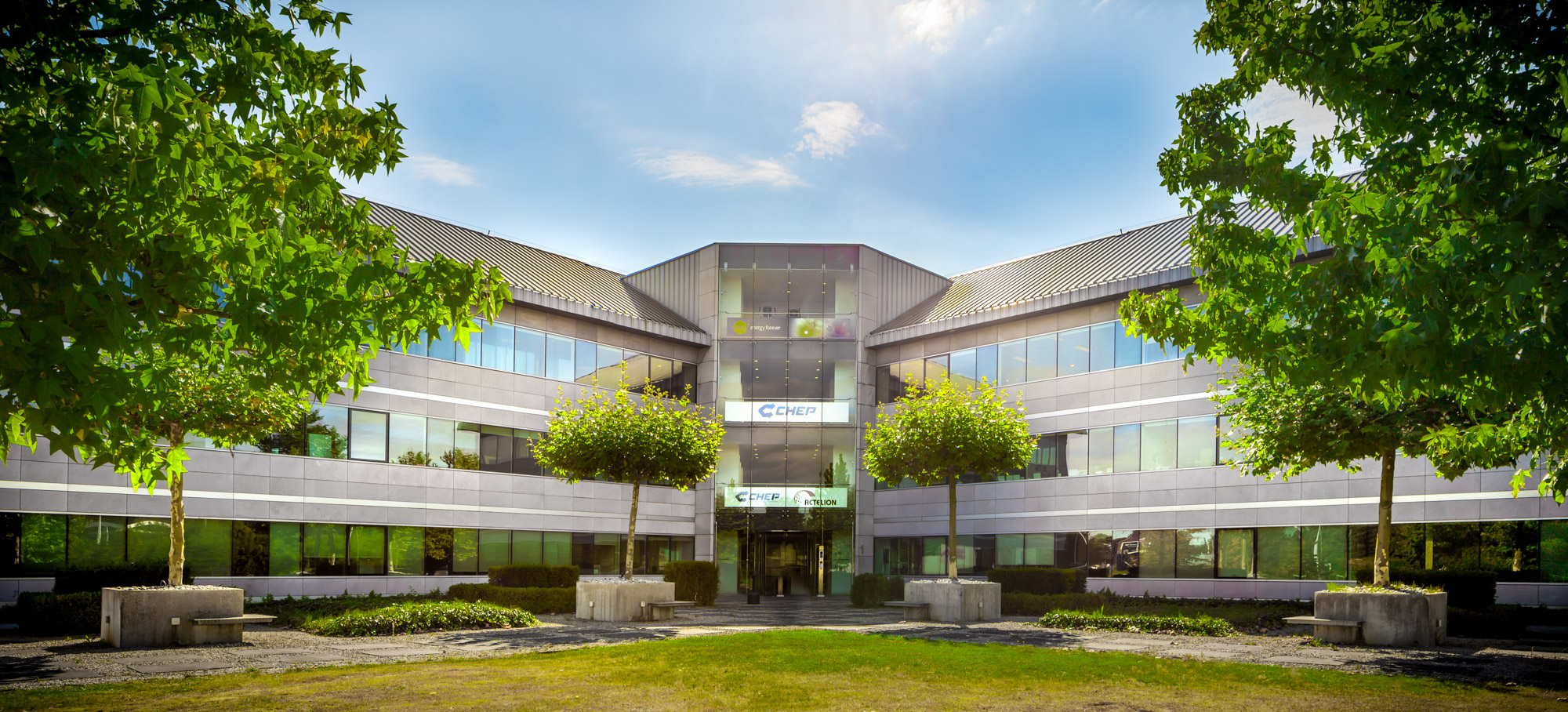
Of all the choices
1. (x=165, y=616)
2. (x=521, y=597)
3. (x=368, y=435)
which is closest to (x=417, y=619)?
(x=165, y=616)

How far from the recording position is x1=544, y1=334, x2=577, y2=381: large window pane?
1512 inches

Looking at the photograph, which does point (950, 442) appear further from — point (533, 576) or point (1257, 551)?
point (533, 576)

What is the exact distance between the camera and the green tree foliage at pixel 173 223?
6.93 metres

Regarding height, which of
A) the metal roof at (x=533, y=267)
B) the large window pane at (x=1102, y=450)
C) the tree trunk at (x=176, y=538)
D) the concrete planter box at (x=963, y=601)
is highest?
the metal roof at (x=533, y=267)

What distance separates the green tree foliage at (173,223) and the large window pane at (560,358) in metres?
27.5

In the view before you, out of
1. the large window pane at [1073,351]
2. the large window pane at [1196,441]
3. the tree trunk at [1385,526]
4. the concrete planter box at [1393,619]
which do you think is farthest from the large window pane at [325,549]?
the tree trunk at [1385,526]

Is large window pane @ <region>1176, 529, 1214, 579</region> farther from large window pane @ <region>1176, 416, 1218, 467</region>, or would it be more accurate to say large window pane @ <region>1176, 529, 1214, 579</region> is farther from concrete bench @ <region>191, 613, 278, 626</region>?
concrete bench @ <region>191, 613, 278, 626</region>

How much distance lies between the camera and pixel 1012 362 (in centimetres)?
3859

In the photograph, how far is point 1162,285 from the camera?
32.8 meters

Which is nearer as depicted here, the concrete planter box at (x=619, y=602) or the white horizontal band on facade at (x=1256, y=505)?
the concrete planter box at (x=619, y=602)

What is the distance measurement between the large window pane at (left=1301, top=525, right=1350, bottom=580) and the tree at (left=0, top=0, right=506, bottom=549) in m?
27.7

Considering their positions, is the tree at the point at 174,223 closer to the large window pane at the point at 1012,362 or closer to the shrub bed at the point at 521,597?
the shrub bed at the point at 521,597

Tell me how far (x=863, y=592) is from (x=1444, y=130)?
1117 inches

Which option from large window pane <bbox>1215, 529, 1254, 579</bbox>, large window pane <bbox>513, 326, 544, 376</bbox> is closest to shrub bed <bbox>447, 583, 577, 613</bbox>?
large window pane <bbox>513, 326, 544, 376</bbox>
